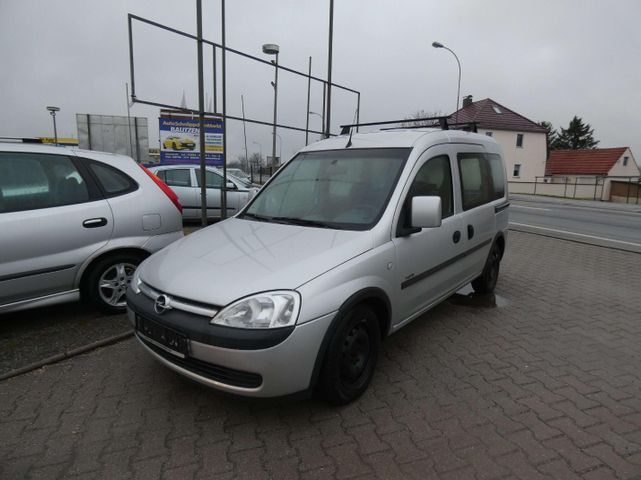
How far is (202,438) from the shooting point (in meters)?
2.42

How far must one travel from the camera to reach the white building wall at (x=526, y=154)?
43.9 meters

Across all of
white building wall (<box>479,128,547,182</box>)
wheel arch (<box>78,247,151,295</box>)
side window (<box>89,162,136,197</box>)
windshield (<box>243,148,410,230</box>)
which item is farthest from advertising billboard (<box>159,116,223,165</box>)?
white building wall (<box>479,128,547,182</box>)

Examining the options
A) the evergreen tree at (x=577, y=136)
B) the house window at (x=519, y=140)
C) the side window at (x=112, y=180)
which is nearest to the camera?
the side window at (x=112, y=180)

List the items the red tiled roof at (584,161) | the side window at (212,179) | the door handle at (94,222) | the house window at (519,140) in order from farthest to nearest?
1. the red tiled roof at (584,161)
2. the house window at (519,140)
3. the side window at (212,179)
4. the door handle at (94,222)

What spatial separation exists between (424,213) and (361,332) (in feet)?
3.05

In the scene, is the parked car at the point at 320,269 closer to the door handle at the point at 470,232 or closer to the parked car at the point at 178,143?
the door handle at the point at 470,232

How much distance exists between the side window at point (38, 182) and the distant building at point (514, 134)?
43414 mm

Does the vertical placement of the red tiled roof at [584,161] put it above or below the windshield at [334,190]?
above

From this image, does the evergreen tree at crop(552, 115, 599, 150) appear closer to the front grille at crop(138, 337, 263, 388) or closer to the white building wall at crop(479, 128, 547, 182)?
the white building wall at crop(479, 128, 547, 182)

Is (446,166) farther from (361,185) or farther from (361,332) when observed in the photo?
(361,332)

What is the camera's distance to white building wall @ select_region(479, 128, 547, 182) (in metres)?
43.9

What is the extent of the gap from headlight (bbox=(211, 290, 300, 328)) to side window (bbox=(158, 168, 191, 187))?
Answer: 26.9ft

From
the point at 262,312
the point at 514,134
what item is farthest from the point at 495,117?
the point at 262,312

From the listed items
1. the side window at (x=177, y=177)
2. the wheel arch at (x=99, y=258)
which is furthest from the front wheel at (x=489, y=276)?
the side window at (x=177, y=177)
